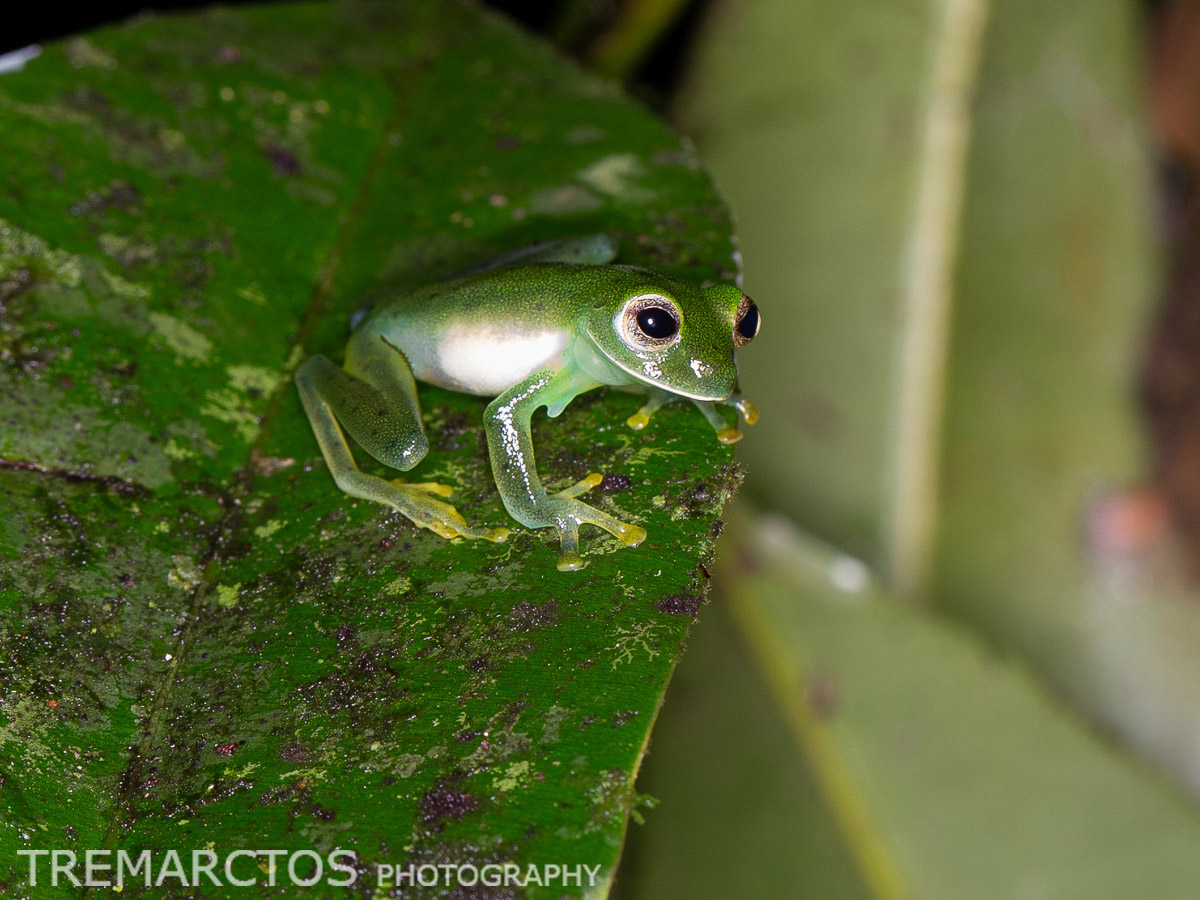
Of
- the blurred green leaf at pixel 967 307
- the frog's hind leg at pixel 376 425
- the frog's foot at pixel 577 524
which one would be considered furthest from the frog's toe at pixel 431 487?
the blurred green leaf at pixel 967 307

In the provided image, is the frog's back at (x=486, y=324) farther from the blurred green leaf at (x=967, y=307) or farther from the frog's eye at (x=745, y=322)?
the blurred green leaf at (x=967, y=307)

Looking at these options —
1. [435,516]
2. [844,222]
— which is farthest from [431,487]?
[844,222]

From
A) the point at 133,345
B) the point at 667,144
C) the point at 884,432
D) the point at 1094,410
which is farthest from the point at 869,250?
the point at 133,345

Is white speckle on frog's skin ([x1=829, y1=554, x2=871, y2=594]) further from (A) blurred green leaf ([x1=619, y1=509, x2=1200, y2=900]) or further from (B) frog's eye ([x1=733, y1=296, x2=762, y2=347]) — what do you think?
(B) frog's eye ([x1=733, y1=296, x2=762, y2=347])

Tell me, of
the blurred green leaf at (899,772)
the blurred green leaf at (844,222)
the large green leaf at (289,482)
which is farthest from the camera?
the blurred green leaf at (844,222)

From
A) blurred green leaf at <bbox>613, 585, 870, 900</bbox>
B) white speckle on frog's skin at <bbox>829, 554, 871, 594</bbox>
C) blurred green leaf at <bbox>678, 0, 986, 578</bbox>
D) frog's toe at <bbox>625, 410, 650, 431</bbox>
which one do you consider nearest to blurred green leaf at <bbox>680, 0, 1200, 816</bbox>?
blurred green leaf at <bbox>678, 0, 986, 578</bbox>

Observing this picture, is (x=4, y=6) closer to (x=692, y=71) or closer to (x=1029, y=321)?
(x=692, y=71)

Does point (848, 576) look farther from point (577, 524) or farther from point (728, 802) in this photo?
point (577, 524)
